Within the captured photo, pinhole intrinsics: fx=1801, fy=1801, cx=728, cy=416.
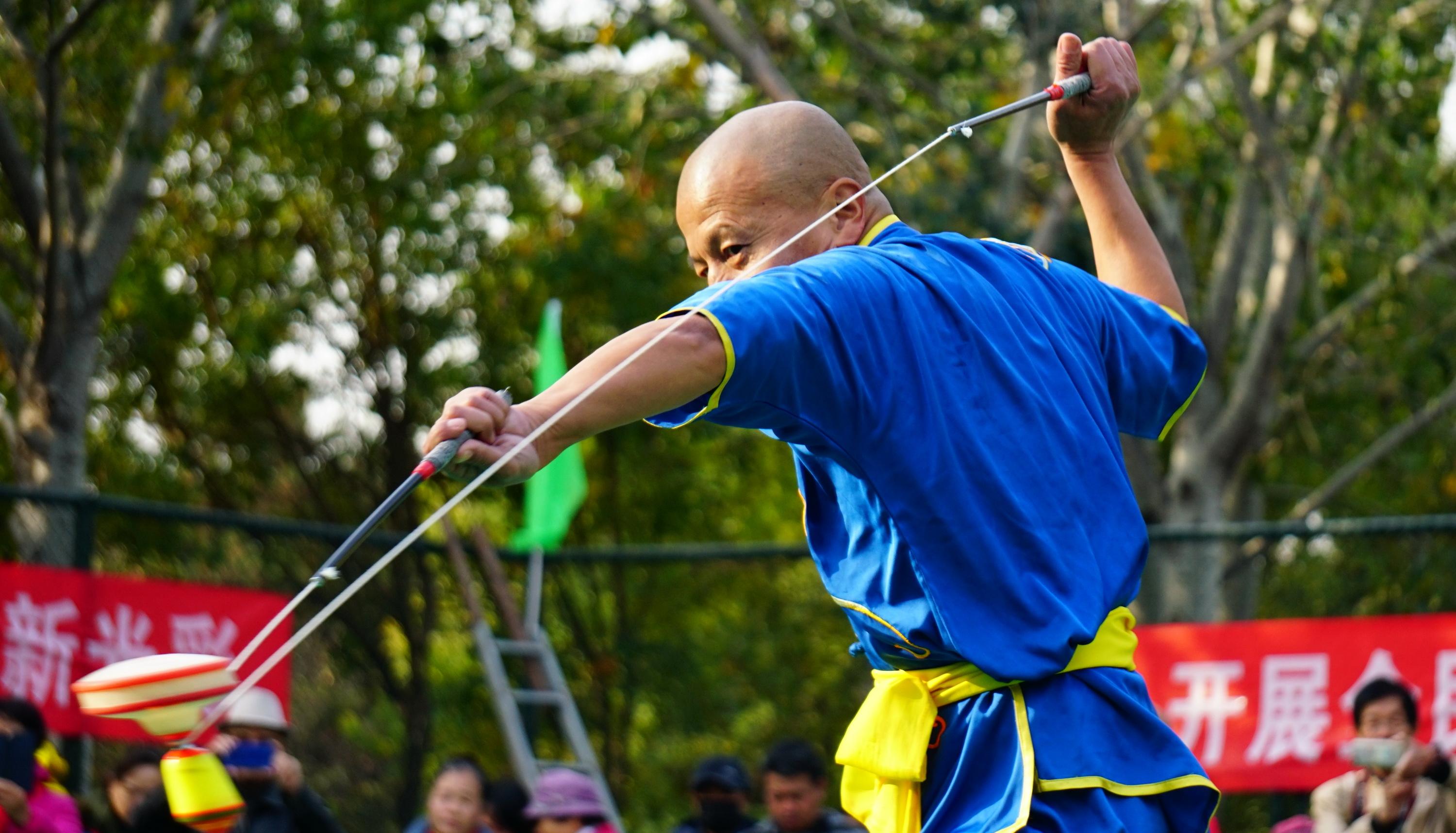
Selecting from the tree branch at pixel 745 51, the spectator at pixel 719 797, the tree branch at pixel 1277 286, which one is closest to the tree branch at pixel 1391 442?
the tree branch at pixel 1277 286

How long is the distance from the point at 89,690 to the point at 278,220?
11.7m

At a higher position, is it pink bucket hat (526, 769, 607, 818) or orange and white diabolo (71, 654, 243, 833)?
orange and white diabolo (71, 654, 243, 833)

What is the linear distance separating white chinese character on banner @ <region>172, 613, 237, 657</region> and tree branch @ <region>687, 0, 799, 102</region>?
13.0 feet

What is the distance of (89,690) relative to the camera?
1.89m

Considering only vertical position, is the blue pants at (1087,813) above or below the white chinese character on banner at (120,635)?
below

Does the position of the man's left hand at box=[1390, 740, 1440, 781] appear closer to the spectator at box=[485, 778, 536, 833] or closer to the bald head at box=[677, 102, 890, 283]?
the spectator at box=[485, 778, 536, 833]

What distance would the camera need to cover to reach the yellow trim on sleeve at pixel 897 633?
2191mm

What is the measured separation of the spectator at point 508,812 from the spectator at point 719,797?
524mm

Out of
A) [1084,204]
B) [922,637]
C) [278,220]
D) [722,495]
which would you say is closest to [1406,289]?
[722,495]

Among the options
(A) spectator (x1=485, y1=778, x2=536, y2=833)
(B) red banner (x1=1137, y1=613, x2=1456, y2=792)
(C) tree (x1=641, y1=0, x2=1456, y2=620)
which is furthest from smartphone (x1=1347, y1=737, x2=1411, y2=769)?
(C) tree (x1=641, y1=0, x2=1456, y2=620)

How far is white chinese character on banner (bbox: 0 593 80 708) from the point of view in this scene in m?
6.36

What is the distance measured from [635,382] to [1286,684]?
574 centimetres

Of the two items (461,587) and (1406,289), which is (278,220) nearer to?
(461,587)

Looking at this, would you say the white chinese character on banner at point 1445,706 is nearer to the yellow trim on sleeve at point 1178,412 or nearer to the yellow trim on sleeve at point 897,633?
the yellow trim on sleeve at point 1178,412
